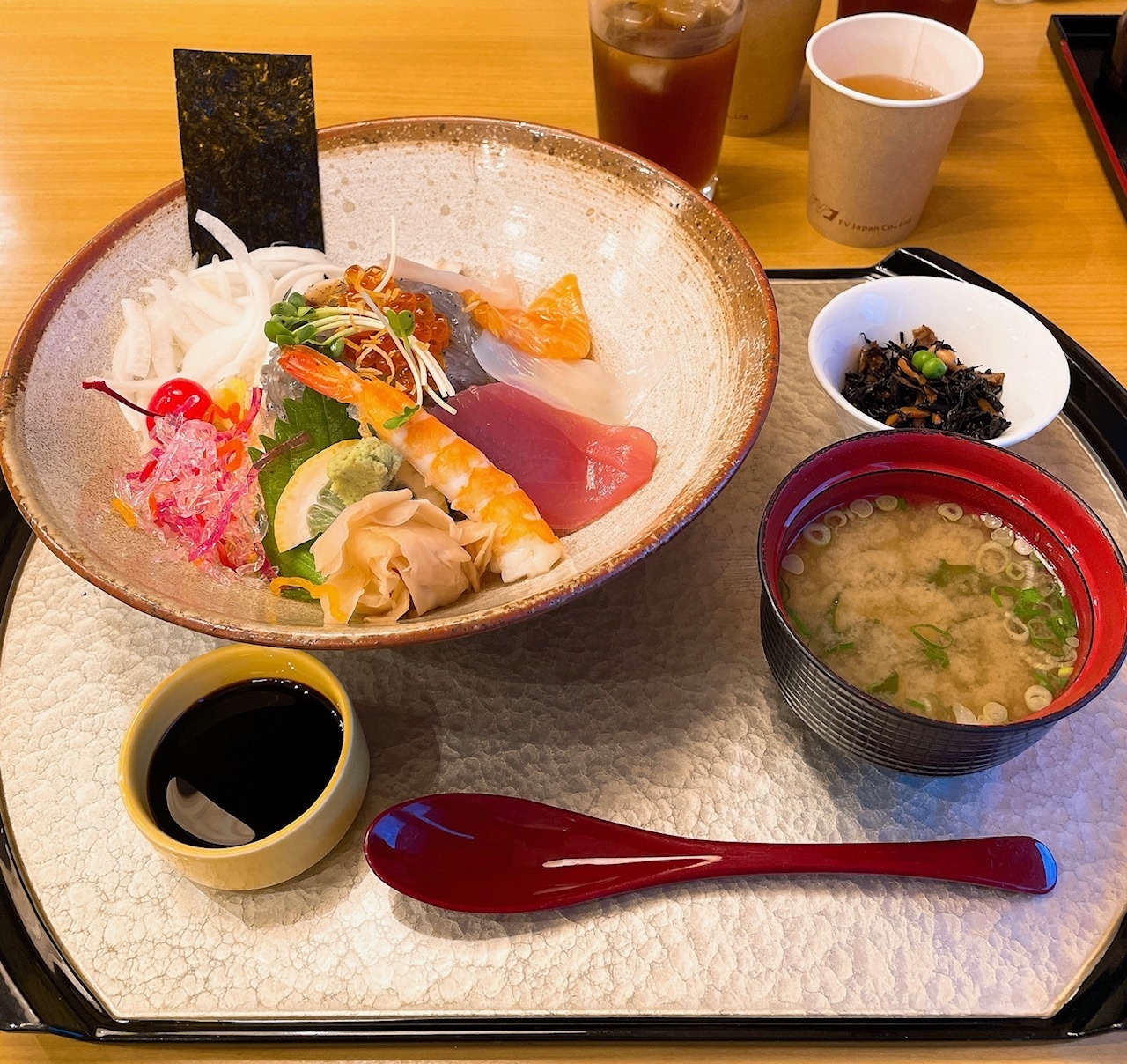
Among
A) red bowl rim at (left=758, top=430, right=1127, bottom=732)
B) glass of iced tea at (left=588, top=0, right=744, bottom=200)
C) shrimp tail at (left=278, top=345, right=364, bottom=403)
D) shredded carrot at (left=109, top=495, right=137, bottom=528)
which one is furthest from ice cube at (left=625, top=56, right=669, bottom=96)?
shredded carrot at (left=109, top=495, right=137, bottom=528)

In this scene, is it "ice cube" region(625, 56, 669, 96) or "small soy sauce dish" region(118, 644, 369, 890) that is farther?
"ice cube" region(625, 56, 669, 96)

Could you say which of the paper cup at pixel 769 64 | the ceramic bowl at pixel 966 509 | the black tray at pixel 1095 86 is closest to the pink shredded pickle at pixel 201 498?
the ceramic bowl at pixel 966 509

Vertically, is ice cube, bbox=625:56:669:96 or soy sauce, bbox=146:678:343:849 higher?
ice cube, bbox=625:56:669:96

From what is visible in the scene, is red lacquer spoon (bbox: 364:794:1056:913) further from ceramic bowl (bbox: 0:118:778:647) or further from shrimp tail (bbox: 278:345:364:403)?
shrimp tail (bbox: 278:345:364:403)

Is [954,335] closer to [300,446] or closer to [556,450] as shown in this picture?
[556,450]

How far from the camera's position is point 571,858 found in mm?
1007

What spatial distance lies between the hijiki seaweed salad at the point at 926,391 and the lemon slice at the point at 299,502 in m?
0.76

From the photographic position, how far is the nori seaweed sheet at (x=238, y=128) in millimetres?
1478

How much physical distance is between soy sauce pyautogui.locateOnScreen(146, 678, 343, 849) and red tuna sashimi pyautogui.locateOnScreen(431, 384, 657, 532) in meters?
0.40

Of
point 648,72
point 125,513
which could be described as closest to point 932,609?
point 125,513

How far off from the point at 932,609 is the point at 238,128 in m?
1.28

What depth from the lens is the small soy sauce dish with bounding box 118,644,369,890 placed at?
3.14 ft

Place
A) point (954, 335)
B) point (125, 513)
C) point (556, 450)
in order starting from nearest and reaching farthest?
point (125, 513), point (556, 450), point (954, 335)

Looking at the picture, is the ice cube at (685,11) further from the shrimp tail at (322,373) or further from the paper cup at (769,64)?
the shrimp tail at (322,373)
